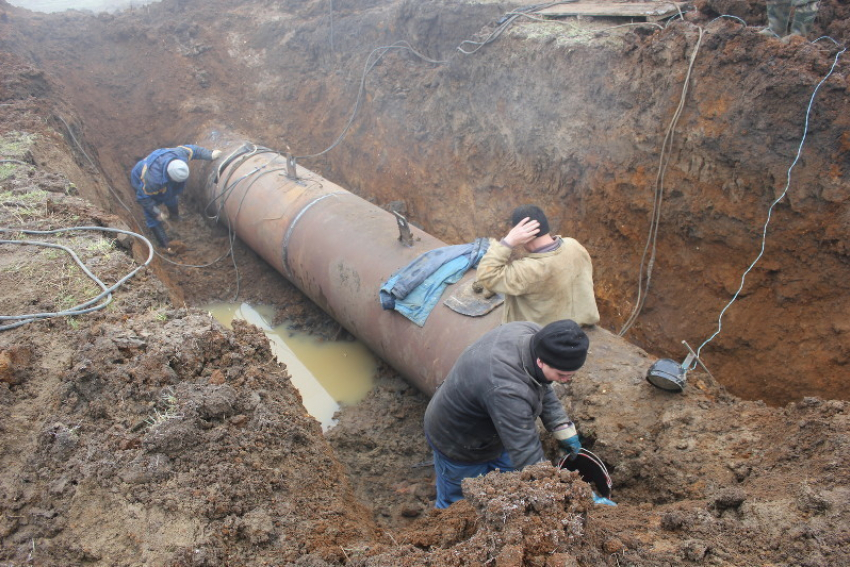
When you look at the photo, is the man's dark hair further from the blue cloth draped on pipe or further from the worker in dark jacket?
the blue cloth draped on pipe

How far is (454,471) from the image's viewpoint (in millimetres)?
3084

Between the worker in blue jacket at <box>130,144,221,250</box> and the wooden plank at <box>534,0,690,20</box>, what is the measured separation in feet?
16.0

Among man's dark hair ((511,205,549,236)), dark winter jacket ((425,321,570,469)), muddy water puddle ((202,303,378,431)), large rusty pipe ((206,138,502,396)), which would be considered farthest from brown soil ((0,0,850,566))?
man's dark hair ((511,205,549,236))

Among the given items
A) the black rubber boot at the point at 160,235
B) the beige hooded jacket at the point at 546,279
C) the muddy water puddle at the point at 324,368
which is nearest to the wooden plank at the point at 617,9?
the beige hooded jacket at the point at 546,279

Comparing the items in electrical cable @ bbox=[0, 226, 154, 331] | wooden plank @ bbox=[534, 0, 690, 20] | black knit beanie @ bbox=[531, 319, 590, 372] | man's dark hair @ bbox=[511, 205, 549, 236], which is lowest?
electrical cable @ bbox=[0, 226, 154, 331]

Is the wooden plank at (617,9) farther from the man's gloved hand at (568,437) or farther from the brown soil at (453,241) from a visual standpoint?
the man's gloved hand at (568,437)

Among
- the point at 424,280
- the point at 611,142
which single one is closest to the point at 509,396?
the point at 424,280

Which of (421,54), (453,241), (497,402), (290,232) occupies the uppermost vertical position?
(421,54)

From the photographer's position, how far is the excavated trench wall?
4367mm

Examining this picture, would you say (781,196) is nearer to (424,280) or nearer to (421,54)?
(424,280)

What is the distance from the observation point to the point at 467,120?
22.5ft

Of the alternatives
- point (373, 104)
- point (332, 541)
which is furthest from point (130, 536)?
point (373, 104)

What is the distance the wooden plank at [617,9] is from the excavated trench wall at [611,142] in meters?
0.21

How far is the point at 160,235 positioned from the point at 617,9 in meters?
6.38
